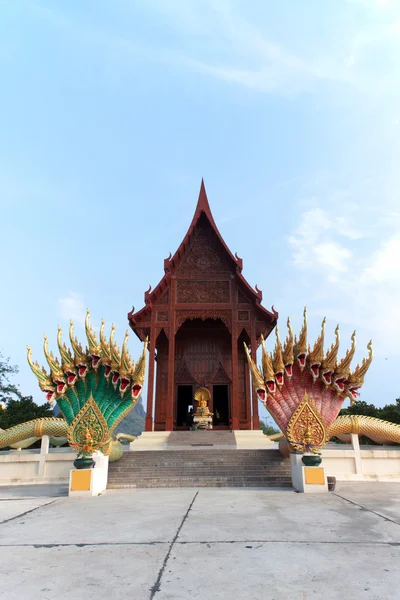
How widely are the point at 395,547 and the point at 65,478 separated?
27.0 ft

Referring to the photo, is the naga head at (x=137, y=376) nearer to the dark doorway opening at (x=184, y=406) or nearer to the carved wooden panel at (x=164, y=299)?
the carved wooden panel at (x=164, y=299)

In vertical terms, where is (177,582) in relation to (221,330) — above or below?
below

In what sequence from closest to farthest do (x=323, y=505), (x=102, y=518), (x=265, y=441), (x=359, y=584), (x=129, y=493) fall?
(x=359, y=584) < (x=102, y=518) < (x=323, y=505) < (x=129, y=493) < (x=265, y=441)

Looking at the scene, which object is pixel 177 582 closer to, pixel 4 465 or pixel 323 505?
pixel 323 505

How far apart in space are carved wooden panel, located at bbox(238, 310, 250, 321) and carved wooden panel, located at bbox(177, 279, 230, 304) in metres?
0.71

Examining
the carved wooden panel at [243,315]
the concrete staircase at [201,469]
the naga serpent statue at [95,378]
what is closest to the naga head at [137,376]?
the naga serpent statue at [95,378]

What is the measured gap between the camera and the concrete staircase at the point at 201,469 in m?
8.06

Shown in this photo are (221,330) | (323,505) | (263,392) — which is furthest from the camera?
(221,330)

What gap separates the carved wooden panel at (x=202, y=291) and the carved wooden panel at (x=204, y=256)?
0.41 metres

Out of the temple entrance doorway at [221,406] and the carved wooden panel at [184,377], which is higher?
the carved wooden panel at [184,377]

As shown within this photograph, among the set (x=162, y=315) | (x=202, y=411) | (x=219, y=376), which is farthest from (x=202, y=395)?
(x=162, y=315)

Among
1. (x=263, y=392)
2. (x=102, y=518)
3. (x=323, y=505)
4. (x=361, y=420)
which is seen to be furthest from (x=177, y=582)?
(x=361, y=420)

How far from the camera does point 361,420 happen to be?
30.3ft

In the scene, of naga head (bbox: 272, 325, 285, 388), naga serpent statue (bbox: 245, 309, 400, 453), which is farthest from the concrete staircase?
naga head (bbox: 272, 325, 285, 388)
